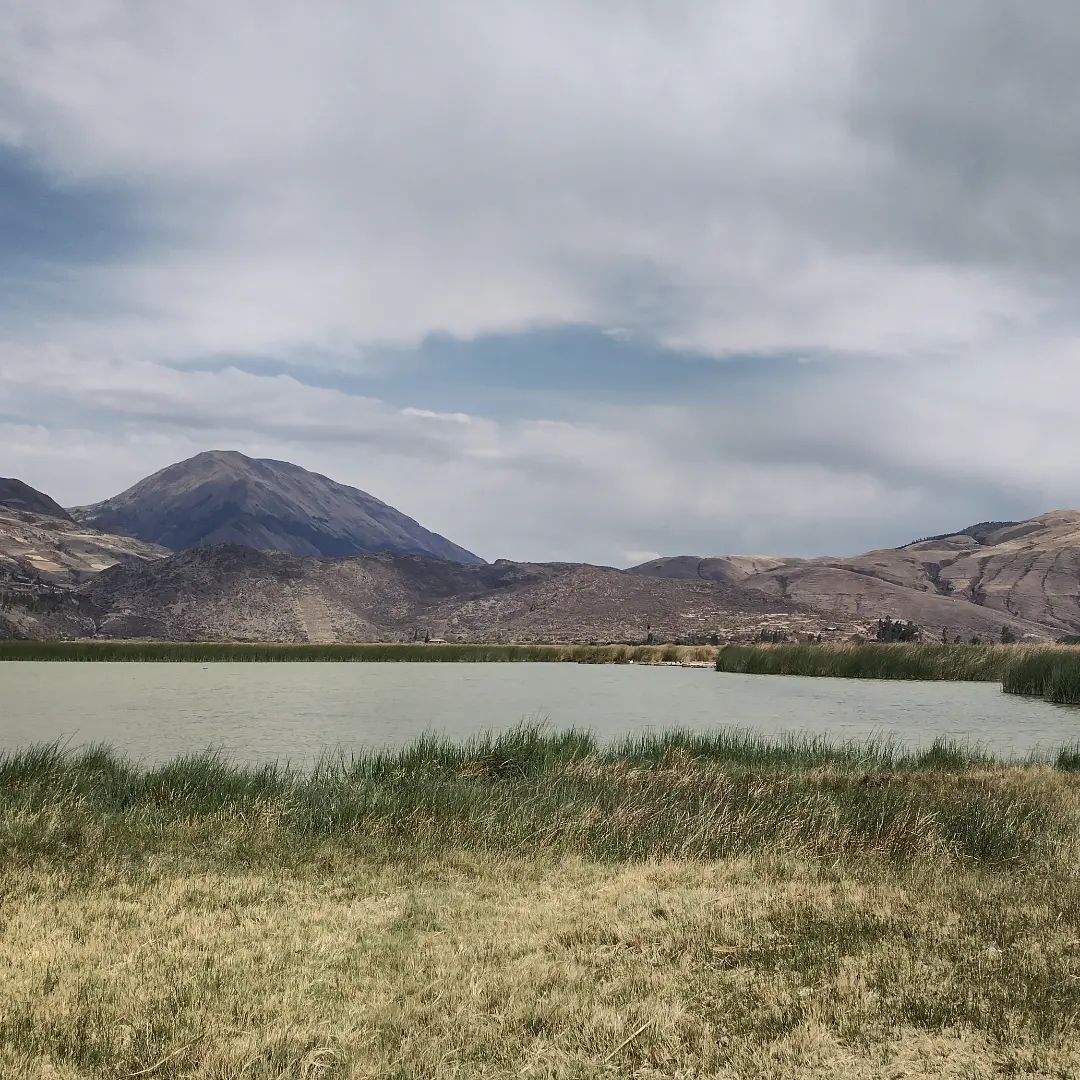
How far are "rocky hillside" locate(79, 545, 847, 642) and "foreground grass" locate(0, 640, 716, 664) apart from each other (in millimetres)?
52319

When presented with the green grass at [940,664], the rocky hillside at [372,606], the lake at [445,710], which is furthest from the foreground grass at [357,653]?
the rocky hillside at [372,606]

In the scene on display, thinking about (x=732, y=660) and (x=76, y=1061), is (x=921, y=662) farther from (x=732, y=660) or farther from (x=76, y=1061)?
(x=76, y=1061)

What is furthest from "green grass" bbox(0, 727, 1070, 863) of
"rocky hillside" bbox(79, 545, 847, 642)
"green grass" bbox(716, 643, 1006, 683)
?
"rocky hillside" bbox(79, 545, 847, 642)

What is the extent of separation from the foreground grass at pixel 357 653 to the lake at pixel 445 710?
2466 centimetres

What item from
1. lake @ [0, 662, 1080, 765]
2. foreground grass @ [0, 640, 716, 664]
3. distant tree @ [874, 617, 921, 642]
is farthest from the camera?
distant tree @ [874, 617, 921, 642]

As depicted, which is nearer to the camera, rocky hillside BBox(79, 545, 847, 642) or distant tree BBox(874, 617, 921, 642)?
distant tree BBox(874, 617, 921, 642)

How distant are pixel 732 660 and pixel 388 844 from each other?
64.5 m

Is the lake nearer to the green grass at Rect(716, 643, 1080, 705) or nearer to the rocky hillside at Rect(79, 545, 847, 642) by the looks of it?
the green grass at Rect(716, 643, 1080, 705)

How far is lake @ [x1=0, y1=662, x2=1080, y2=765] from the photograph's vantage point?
2478 cm

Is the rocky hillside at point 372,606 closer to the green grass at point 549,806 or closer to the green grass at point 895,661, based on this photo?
the green grass at point 895,661

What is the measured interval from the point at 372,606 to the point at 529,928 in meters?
181

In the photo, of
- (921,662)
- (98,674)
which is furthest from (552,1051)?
(98,674)

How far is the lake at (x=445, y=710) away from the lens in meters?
24.8

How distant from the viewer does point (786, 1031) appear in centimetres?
602
